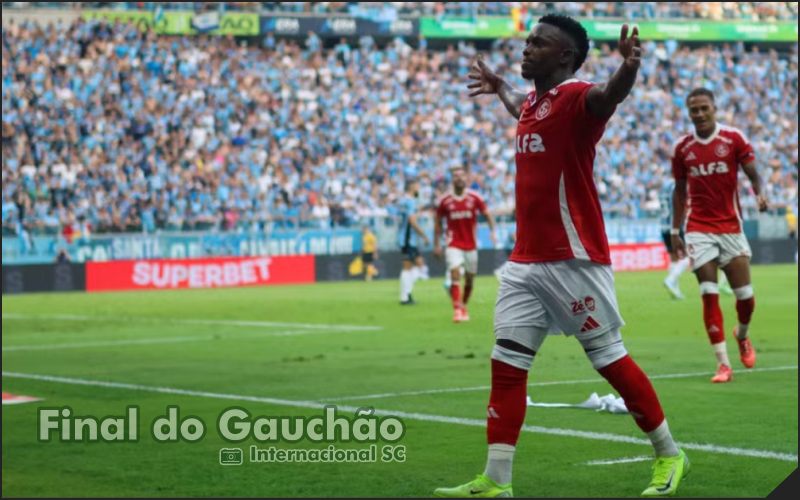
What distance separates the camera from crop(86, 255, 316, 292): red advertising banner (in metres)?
37.7

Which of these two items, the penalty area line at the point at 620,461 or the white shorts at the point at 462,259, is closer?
the penalty area line at the point at 620,461

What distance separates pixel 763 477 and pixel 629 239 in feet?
125

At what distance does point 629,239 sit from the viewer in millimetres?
45656

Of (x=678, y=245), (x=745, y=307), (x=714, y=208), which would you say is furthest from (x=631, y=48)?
(x=678, y=245)

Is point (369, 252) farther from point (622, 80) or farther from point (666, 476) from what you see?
point (622, 80)

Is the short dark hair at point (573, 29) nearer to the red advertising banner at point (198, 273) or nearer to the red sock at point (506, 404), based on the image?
the red sock at point (506, 404)

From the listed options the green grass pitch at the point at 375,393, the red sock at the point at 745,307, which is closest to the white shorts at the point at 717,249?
the red sock at the point at 745,307

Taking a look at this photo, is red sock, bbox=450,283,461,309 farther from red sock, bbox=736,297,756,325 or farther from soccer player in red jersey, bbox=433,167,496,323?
red sock, bbox=736,297,756,325

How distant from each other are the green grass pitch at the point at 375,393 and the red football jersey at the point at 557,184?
136 cm

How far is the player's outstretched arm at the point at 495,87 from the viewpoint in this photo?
27.8ft

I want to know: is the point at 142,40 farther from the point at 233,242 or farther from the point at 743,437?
the point at 743,437

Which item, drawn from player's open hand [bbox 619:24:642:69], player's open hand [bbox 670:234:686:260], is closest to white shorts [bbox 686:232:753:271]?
player's open hand [bbox 670:234:686:260]

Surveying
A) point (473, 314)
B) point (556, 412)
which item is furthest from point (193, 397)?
point (473, 314)

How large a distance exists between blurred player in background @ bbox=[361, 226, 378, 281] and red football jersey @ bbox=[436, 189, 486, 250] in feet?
54.3
